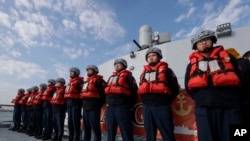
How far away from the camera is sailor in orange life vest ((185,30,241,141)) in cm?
258

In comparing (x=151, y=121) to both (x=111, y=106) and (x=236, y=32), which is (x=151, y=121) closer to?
(x=111, y=106)

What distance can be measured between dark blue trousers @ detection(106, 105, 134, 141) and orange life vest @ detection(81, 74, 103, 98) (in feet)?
2.39

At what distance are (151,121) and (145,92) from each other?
0.49m

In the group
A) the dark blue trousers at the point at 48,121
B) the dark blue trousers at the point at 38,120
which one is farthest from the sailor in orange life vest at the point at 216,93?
the dark blue trousers at the point at 38,120

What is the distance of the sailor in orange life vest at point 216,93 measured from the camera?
258 centimetres

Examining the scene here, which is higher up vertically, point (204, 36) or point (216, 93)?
point (204, 36)

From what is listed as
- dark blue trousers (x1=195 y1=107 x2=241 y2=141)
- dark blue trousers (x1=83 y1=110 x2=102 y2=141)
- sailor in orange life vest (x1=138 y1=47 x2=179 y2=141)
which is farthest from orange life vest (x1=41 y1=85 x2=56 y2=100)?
dark blue trousers (x1=195 y1=107 x2=241 y2=141)

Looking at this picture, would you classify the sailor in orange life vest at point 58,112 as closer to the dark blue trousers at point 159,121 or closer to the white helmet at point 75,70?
the white helmet at point 75,70

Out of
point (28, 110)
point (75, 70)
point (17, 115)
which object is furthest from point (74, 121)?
point (17, 115)

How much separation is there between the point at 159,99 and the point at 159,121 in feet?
1.16

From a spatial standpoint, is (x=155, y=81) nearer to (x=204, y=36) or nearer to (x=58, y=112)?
(x=204, y=36)

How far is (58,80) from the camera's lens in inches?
265

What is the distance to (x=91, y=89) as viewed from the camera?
4938mm

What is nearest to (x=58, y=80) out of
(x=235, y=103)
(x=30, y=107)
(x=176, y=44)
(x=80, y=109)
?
(x=80, y=109)
